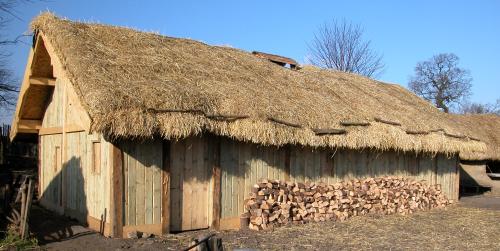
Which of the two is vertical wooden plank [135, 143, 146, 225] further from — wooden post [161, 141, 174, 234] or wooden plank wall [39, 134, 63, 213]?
wooden plank wall [39, 134, 63, 213]

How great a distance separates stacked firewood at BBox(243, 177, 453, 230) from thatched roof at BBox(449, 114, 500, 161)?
320 inches

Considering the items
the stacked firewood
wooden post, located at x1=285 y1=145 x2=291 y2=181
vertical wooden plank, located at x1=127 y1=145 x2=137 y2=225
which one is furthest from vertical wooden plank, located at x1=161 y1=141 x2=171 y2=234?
wooden post, located at x1=285 y1=145 x2=291 y2=181

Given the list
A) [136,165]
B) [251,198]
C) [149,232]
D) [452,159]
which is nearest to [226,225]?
Answer: [251,198]

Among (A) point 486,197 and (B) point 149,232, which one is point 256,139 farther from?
(A) point 486,197

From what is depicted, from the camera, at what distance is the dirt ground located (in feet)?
28.2

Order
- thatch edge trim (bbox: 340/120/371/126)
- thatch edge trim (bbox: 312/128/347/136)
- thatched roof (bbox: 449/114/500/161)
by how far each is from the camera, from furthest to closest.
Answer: thatched roof (bbox: 449/114/500/161), thatch edge trim (bbox: 340/120/371/126), thatch edge trim (bbox: 312/128/347/136)

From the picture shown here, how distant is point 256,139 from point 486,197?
44.0ft

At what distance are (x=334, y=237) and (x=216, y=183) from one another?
8.41ft

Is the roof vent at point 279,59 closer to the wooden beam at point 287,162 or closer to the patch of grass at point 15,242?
the wooden beam at point 287,162

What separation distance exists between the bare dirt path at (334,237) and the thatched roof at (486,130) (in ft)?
33.1

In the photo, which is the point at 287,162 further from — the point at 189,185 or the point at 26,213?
the point at 26,213

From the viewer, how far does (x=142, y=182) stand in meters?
9.11

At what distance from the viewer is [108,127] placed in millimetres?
8156

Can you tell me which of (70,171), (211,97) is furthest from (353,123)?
(70,171)
